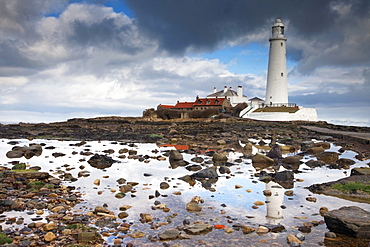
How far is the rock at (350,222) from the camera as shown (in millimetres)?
5625

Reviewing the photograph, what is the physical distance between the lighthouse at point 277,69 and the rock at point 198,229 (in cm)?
5635

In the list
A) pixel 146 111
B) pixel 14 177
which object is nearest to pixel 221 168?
pixel 14 177

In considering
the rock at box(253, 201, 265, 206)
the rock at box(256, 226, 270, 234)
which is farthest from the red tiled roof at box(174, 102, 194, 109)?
the rock at box(256, 226, 270, 234)

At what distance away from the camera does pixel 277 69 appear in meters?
59.3

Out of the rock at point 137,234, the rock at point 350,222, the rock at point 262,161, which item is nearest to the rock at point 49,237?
the rock at point 137,234

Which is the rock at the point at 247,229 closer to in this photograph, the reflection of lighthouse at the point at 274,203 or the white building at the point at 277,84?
the reflection of lighthouse at the point at 274,203

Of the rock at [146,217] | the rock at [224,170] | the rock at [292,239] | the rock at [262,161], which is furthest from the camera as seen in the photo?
the rock at [262,161]

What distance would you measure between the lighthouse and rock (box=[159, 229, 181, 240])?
5683cm

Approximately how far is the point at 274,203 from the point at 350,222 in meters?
2.27

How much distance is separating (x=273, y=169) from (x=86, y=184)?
6819 millimetres

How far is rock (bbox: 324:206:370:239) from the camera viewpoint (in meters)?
5.62

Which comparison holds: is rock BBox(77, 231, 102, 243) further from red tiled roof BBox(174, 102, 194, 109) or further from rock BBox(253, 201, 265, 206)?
red tiled roof BBox(174, 102, 194, 109)

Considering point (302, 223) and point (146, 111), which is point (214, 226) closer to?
point (302, 223)

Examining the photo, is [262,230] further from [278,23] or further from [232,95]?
[232,95]
